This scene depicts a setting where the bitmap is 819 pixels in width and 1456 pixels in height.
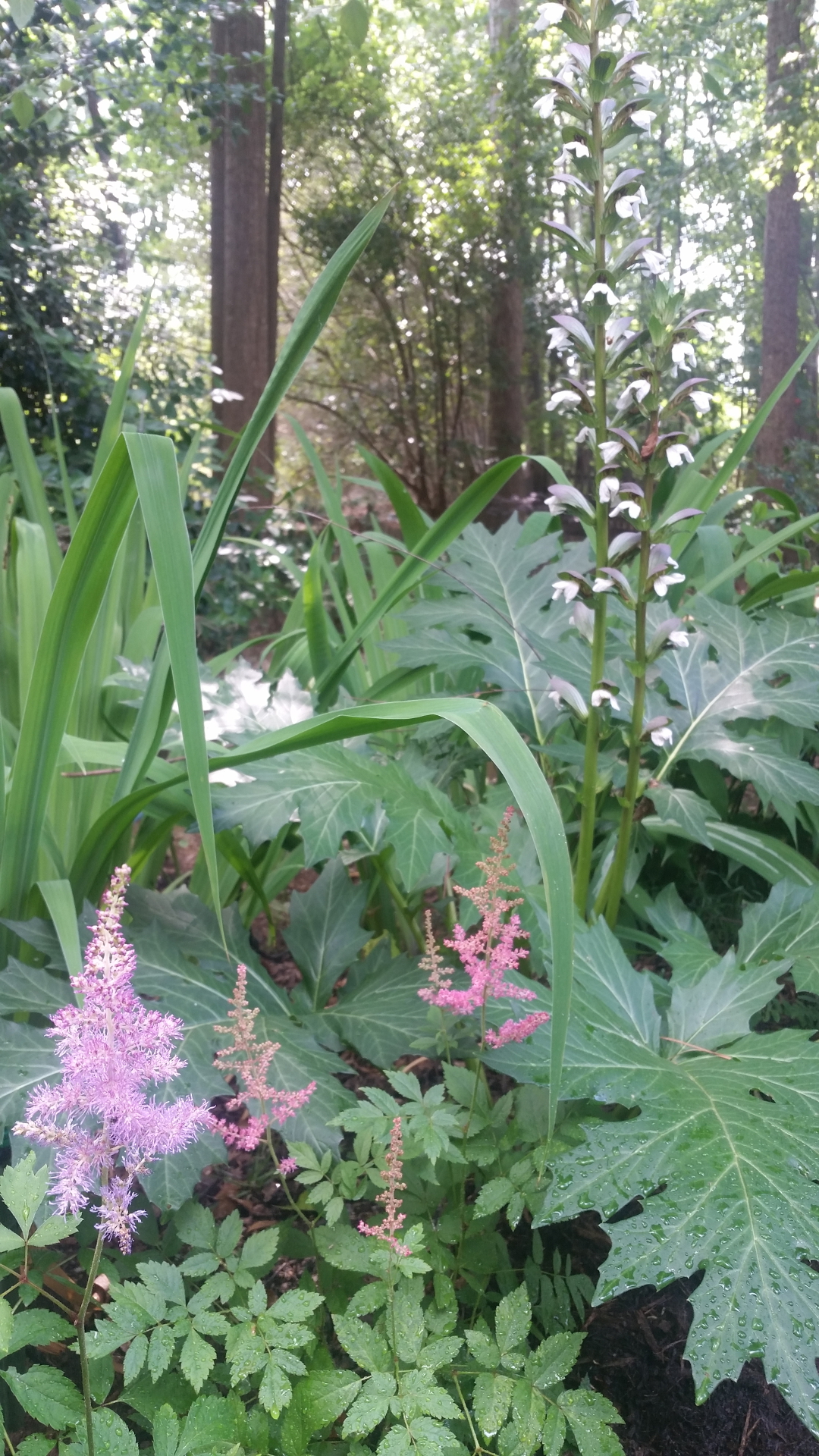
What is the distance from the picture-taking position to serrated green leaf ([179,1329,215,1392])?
76 centimetres

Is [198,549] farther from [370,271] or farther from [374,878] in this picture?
[370,271]

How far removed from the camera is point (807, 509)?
866 centimetres

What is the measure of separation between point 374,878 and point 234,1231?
772 mm

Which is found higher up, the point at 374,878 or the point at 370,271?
the point at 370,271

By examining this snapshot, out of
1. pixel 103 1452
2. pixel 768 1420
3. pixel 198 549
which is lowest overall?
pixel 768 1420

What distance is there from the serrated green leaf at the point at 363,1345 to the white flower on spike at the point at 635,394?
43.8 inches

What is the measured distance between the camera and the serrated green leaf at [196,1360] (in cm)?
76

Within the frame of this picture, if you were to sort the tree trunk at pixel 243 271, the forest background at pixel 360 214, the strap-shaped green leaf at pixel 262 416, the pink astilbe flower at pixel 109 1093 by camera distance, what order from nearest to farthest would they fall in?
the pink astilbe flower at pixel 109 1093
the strap-shaped green leaf at pixel 262 416
the forest background at pixel 360 214
the tree trunk at pixel 243 271

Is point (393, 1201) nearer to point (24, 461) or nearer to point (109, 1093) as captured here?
point (109, 1093)

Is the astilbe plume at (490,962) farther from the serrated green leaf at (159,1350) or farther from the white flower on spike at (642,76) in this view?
the white flower on spike at (642,76)

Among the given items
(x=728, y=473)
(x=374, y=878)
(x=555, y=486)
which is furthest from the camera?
(x=728, y=473)

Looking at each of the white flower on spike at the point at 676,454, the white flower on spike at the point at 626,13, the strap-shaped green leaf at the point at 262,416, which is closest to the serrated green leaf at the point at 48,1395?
the strap-shaped green leaf at the point at 262,416

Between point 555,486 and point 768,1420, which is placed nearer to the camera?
point 768,1420

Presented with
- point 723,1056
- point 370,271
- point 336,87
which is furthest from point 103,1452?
point 336,87
